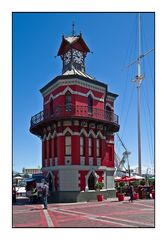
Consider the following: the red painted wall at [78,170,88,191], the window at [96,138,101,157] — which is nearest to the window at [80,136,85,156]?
the red painted wall at [78,170,88,191]

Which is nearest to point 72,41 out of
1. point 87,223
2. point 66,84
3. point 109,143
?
point 66,84

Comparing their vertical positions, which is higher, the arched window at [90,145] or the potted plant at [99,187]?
the arched window at [90,145]

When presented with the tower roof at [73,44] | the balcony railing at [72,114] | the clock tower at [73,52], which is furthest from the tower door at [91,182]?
the tower roof at [73,44]

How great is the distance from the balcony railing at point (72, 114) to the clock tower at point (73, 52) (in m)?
A: 5.18

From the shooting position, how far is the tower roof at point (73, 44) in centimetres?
2928

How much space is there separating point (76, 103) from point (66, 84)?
6.38 feet

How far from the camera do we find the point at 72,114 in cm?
2472

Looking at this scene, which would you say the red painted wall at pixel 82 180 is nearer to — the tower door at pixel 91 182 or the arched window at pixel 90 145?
the tower door at pixel 91 182

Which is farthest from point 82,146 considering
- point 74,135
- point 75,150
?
point 74,135

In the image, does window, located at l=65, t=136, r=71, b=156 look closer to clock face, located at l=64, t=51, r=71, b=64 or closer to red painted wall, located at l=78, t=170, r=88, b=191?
red painted wall, located at l=78, t=170, r=88, b=191

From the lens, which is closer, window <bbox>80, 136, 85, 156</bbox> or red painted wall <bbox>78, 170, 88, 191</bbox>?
red painted wall <bbox>78, 170, 88, 191</bbox>

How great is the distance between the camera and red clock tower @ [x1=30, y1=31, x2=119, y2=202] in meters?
24.5
